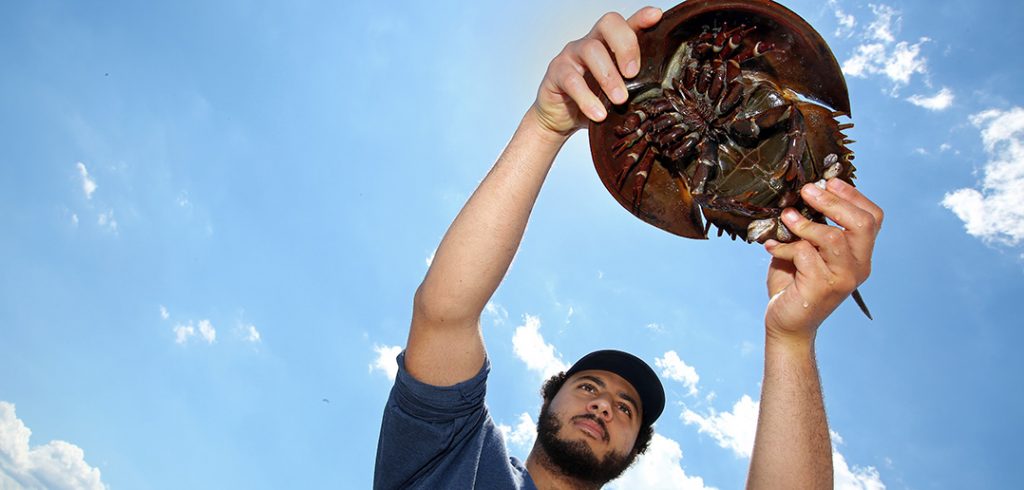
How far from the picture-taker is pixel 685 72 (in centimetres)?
262

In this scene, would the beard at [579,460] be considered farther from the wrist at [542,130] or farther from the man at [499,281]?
the wrist at [542,130]

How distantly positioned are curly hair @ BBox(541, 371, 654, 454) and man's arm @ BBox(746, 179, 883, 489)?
6.28 ft

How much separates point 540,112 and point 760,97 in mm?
1110

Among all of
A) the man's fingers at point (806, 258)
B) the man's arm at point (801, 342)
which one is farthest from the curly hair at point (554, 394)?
the man's fingers at point (806, 258)

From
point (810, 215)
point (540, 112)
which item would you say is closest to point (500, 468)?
point (540, 112)

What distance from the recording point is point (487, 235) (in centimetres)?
224

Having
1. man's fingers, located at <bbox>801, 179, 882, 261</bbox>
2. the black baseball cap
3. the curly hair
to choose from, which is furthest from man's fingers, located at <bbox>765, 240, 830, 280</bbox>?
the curly hair

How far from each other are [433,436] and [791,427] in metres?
1.75

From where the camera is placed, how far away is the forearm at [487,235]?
223cm

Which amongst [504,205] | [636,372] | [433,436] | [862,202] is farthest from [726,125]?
[636,372]

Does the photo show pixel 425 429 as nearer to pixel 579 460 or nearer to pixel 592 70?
pixel 579 460

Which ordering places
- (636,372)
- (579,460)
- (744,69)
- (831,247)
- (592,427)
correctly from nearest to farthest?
1. (831,247)
2. (744,69)
3. (579,460)
4. (592,427)
5. (636,372)

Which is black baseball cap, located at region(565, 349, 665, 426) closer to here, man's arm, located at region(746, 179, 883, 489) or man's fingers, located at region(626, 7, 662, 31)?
man's arm, located at region(746, 179, 883, 489)

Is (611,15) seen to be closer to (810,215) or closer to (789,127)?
(789,127)
